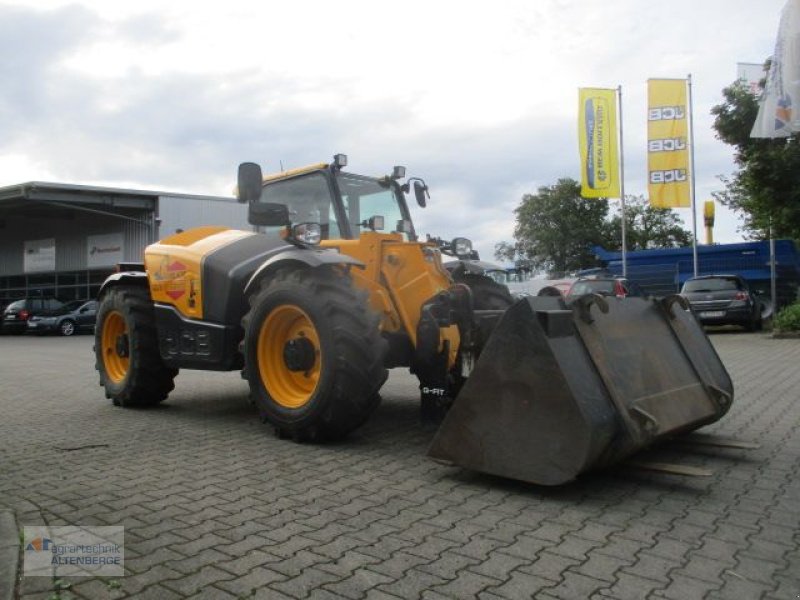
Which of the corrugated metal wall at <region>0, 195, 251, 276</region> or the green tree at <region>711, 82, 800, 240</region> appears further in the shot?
the corrugated metal wall at <region>0, 195, 251, 276</region>

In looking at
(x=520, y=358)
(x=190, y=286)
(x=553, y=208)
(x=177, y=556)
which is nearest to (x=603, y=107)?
(x=190, y=286)

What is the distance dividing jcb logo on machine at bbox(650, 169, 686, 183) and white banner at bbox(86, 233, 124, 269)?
21.6 metres

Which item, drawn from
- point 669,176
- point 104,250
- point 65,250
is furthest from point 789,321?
point 65,250

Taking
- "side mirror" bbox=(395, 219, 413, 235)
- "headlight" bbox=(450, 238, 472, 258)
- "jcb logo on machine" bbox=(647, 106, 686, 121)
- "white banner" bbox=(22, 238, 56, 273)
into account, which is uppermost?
"jcb logo on machine" bbox=(647, 106, 686, 121)

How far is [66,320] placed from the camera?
27.5 meters

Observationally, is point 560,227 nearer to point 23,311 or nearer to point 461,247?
point 23,311

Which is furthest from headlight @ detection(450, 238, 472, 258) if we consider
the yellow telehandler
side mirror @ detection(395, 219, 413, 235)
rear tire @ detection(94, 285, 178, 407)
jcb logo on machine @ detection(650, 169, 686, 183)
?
jcb logo on machine @ detection(650, 169, 686, 183)

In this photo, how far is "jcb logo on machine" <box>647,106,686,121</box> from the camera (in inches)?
808

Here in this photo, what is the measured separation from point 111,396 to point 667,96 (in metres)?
18.4

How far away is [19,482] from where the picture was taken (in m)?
4.47

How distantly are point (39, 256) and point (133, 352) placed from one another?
32203 millimetres

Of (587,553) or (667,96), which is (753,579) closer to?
(587,553)

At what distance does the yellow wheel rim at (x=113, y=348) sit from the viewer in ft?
26.0

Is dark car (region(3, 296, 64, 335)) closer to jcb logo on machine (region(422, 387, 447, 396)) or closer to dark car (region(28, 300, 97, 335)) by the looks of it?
dark car (region(28, 300, 97, 335))
